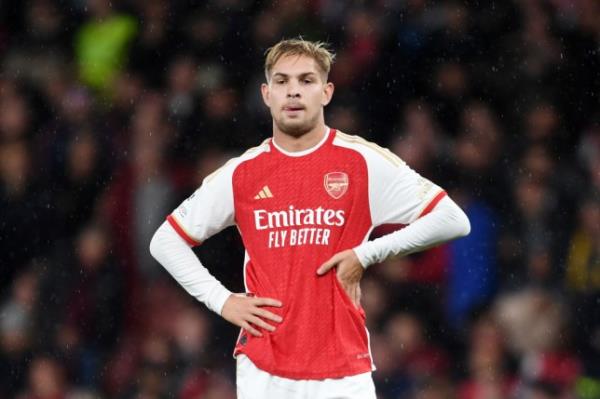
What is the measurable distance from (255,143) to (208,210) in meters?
4.21

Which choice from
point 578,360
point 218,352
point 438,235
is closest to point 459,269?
point 578,360

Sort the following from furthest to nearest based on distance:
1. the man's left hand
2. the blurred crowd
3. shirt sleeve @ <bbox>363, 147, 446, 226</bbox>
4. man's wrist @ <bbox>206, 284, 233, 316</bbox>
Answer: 1. the blurred crowd
2. man's wrist @ <bbox>206, 284, 233, 316</bbox>
3. shirt sleeve @ <bbox>363, 147, 446, 226</bbox>
4. the man's left hand

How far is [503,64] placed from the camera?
33.0ft

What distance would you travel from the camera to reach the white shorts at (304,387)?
5285 mm

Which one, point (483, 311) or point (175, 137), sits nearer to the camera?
point (483, 311)

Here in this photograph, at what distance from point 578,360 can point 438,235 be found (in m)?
3.81

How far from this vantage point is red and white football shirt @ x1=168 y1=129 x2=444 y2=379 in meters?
5.31

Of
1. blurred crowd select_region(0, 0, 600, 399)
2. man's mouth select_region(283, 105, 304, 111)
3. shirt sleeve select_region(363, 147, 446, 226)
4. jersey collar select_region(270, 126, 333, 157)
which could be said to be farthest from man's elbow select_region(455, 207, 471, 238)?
blurred crowd select_region(0, 0, 600, 399)

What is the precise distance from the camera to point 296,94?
5.36 m

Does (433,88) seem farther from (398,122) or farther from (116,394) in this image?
(116,394)

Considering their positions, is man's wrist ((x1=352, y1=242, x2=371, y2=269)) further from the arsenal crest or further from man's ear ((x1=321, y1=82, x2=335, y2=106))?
man's ear ((x1=321, y1=82, x2=335, y2=106))

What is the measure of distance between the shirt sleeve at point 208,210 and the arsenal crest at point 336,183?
1.22 feet

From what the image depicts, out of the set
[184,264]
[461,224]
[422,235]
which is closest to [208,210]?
[184,264]

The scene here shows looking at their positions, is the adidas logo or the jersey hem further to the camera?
the adidas logo
